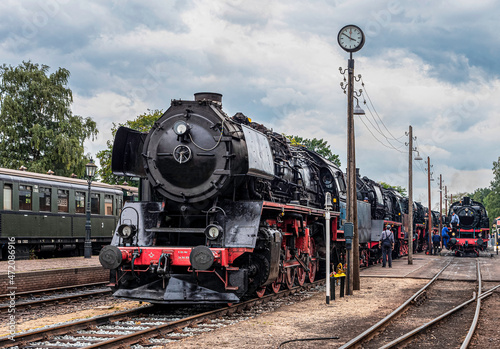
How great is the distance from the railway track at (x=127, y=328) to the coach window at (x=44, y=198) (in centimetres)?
1029

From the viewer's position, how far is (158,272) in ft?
31.1

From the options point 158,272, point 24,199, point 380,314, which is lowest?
point 380,314

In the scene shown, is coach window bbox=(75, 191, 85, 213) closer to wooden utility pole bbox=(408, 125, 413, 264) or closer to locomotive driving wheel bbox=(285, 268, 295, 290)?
locomotive driving wheel bbox=(285, 268, 295, 290)

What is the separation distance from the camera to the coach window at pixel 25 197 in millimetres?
18047

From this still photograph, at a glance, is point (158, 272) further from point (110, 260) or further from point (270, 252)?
point (270, 252)

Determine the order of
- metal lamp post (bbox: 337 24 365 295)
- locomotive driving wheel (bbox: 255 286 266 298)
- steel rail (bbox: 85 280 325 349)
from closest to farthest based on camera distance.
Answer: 1. steel rail (bbox: 85 280 325 349)
2. locomotive driving wheel (bbox: 255 286 266 298)
3. metal lamp post (bbox: 337 24 365 295)

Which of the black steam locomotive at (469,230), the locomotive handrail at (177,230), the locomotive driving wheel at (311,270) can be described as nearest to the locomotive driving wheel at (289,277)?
the locomotive driving wheel at (311,270)

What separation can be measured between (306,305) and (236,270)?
7.73 ft

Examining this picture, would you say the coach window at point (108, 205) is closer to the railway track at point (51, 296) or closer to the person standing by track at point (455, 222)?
the railway track at point (51, 296)

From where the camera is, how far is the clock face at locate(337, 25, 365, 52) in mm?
14023

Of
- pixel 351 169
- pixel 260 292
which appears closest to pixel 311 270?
pixel 351 169

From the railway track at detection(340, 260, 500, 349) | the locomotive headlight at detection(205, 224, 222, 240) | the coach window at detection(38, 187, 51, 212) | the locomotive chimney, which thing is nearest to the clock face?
the locomotive chimney

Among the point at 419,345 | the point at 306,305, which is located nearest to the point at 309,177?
the point at 306,305

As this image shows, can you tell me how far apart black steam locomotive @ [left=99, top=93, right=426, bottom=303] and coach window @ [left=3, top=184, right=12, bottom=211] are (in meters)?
7.82
